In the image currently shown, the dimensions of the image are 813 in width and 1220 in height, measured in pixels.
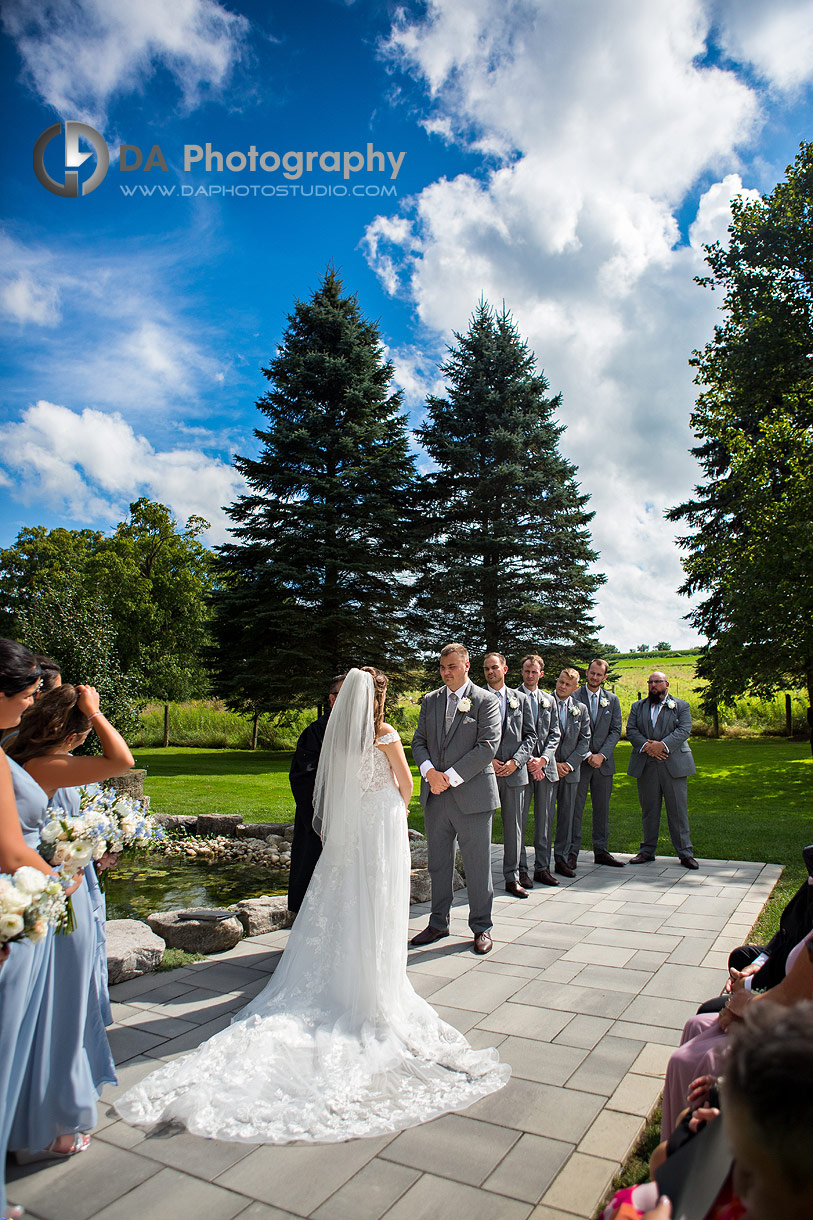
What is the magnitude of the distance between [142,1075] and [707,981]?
345 centimetres

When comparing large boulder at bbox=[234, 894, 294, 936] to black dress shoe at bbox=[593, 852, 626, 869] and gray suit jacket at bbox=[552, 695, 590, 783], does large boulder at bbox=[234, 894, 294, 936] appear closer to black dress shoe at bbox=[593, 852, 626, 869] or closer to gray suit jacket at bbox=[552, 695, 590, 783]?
gray suit jacket at bbox=[552, 695, 590, 783]

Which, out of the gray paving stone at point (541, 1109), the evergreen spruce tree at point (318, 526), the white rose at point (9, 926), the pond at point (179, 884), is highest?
the evergreen spruce tree at point (318, 526)

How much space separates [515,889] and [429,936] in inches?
64.5

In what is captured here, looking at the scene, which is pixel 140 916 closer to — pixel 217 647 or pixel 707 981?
pixel 707 981

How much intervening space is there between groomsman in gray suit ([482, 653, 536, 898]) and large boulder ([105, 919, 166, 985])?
10.9ft

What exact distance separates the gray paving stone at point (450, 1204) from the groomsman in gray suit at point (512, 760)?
173 inches

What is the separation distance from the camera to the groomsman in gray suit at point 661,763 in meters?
8.12

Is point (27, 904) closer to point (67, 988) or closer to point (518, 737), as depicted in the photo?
point (67, 988)

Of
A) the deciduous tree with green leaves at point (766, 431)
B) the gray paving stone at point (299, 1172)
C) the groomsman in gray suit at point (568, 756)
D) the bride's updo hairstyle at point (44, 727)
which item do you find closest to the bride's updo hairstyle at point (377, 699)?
the bride's updo hairstyle at point (44, 727)

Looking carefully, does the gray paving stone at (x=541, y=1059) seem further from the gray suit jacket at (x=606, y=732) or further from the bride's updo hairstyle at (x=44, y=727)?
the gray suit jacket at (x=606, y=732)

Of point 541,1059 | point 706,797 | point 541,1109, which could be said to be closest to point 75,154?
point 541,1059

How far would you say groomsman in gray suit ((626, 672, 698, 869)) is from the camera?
8125 millimetres

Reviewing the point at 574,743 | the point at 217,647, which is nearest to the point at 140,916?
the point at 574,743

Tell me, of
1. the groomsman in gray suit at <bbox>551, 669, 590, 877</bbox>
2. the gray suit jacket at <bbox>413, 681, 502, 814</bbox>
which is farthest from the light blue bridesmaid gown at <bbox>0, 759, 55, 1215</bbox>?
the groomsman in gray suit at <bbox>551, 669, 590, 877</bbox>
